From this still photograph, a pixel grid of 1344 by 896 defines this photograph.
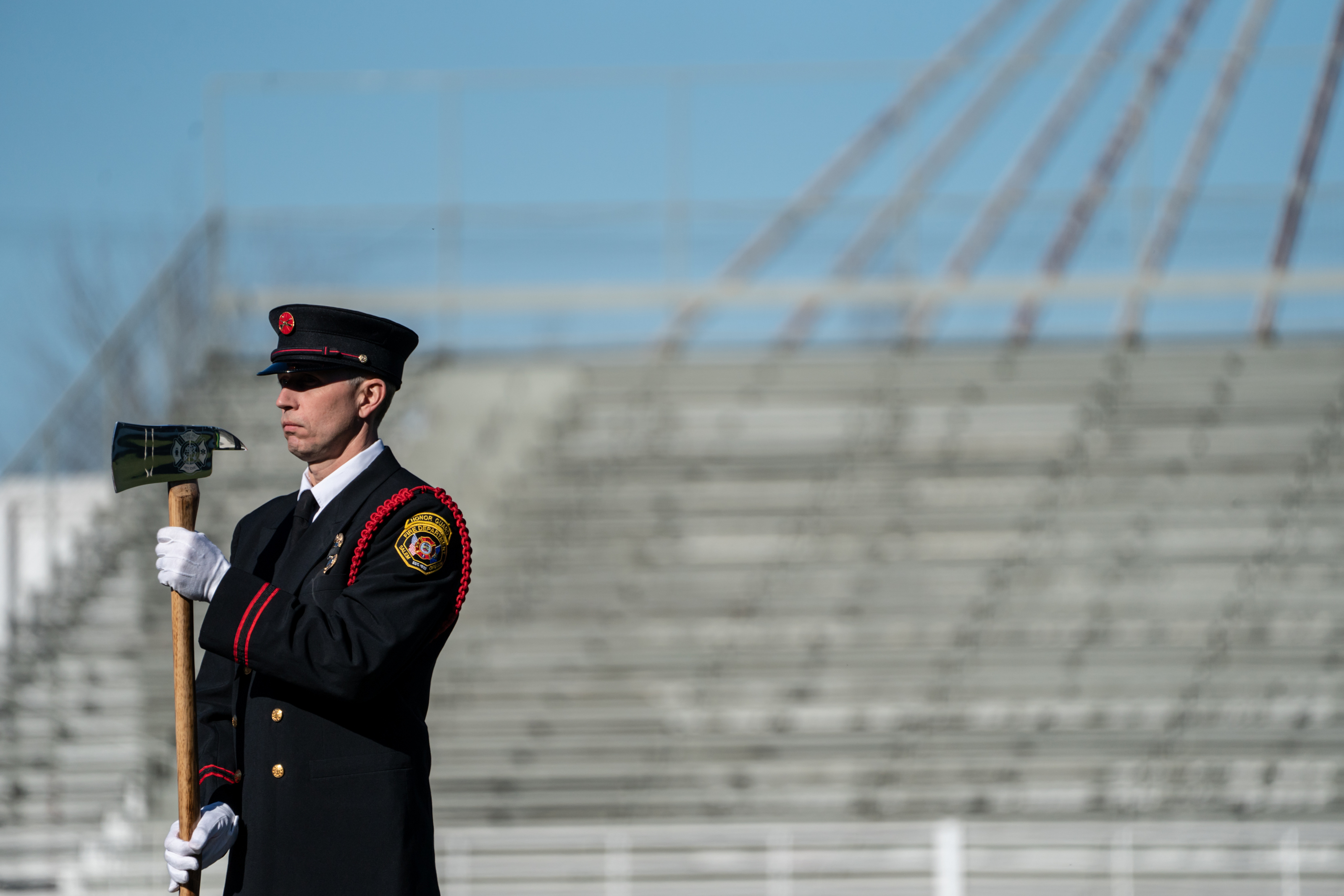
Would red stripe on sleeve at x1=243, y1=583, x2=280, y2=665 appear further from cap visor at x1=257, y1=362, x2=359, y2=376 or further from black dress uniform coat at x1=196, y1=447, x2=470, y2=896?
cap visor at x1=257, y1=362, x2=359, y2=376

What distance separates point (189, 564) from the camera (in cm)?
212

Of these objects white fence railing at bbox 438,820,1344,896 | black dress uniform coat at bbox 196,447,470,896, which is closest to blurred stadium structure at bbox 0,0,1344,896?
white fence railing at bbox 438,820,1344,896

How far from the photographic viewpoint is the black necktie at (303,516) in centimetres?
238

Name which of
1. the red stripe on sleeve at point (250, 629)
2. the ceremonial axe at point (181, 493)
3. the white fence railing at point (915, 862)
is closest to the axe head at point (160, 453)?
the ceremonial axe at point (181, 493)

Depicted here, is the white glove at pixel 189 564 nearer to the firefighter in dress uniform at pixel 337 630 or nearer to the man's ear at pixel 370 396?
the firefighter in dress uniform at pixel 337 630

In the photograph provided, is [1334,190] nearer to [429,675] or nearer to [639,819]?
[639,819]

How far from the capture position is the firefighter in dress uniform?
7.06ft

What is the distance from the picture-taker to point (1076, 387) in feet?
32.6

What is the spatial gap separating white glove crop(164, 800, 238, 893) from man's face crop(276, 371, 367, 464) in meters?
0.31

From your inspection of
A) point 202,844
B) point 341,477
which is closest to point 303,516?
point 341,477

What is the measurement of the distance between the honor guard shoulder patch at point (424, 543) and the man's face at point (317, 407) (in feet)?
0.62

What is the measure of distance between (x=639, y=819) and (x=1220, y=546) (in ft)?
12.7

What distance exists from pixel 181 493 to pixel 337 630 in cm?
35

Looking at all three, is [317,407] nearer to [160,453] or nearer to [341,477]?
[341,477]
